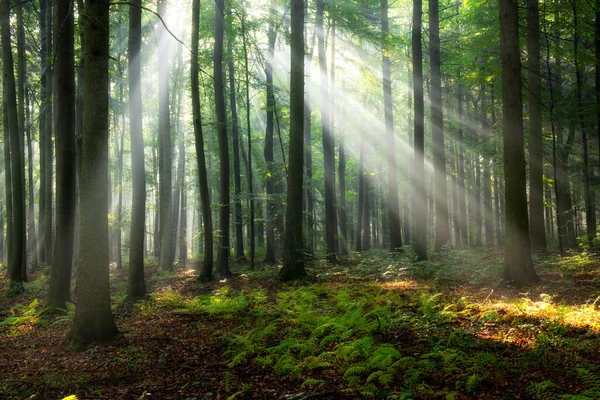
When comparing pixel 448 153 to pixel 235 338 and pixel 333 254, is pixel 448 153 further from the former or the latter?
pixel 235 338

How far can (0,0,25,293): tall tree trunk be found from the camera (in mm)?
13297

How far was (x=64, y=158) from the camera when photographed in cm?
977

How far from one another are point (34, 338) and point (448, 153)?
2601 centimetres

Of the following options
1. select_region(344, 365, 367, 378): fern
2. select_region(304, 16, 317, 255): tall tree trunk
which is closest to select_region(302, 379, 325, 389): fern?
select_region(344, 365, 367, 378): fern

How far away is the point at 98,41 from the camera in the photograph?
21.9 ft

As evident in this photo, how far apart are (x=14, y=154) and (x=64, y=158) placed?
5.80 meters

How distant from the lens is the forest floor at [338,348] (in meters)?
4.59

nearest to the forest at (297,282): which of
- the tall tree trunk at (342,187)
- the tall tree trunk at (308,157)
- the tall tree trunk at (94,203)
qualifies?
the tall tree trunk at (94,203)

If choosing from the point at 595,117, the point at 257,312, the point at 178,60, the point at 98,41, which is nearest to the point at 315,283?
the point at 257,312

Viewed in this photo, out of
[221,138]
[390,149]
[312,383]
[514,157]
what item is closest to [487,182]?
[390,149]

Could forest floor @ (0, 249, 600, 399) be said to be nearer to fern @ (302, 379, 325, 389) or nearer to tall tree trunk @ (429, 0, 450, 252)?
fern @ (302, 379, 325, 389)

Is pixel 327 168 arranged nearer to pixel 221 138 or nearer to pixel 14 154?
pixel 221 138

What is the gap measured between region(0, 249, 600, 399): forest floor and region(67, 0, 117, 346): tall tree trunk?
1.46ft

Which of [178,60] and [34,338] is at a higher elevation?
[178,60]
